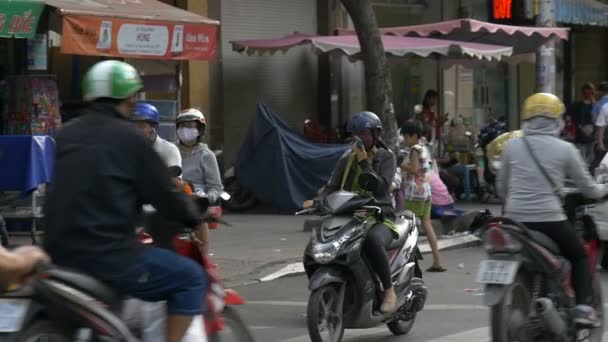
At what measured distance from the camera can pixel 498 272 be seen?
23.2ft

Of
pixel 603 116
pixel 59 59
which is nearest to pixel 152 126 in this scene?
pixel 59 59

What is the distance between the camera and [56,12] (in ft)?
44.3

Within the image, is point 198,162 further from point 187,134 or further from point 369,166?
point 369,166

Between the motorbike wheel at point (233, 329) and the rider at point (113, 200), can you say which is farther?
the motorbike wheel at point (233, 329)

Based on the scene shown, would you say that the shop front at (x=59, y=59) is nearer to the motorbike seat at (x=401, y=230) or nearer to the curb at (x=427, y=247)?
the curb at (x=427, y=247)

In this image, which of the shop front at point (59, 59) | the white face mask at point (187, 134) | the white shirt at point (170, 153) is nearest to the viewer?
the white shirt at point (170, 153)

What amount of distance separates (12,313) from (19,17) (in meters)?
8.71

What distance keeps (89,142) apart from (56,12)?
855 cm

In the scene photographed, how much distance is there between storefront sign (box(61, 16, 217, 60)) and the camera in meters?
13.5

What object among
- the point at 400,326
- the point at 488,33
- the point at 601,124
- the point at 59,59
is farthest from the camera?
the point at 488,33

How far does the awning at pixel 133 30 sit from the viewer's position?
13.5m

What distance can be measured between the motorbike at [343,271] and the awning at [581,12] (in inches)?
620

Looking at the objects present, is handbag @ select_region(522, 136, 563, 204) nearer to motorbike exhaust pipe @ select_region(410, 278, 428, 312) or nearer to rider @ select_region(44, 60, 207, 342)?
motorbike exhaust pipe @ select_region(410, 278, 428, 312)

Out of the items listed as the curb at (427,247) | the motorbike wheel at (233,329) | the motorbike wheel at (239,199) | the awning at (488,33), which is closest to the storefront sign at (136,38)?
the curb at (427,247)
